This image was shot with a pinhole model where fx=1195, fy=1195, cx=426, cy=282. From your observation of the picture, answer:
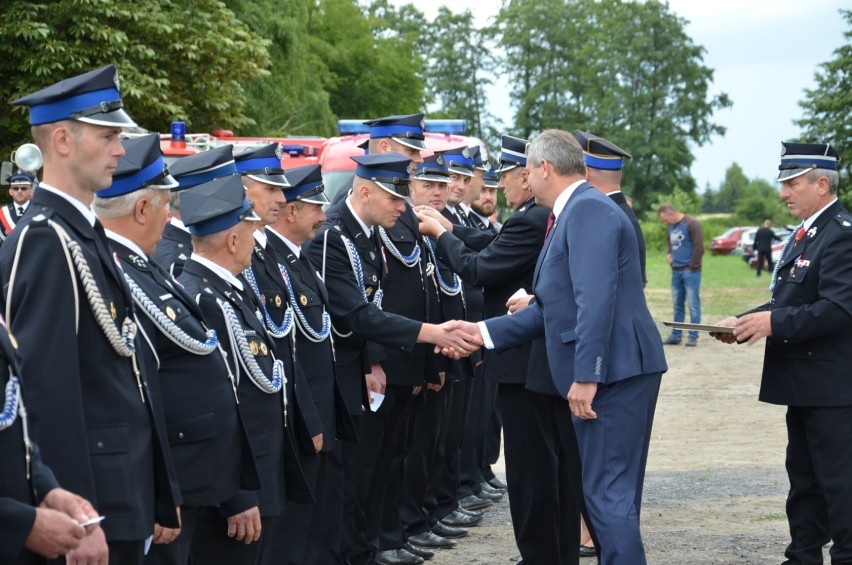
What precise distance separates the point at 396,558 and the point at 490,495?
224 cm

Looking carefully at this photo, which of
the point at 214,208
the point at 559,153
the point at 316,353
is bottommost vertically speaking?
the point at 316,353

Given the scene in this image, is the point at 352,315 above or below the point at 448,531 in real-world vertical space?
above

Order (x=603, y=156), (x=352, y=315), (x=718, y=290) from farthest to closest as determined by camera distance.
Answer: (x=718, y=290), (x=603, y=156), (x=352, y=315)

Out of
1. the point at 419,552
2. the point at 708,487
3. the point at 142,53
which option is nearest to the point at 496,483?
the point at 708,487

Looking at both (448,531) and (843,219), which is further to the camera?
(448,531)

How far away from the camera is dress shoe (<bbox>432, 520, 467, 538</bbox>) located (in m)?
8.23

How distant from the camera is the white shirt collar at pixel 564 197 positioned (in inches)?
238

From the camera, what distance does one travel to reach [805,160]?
275 inches

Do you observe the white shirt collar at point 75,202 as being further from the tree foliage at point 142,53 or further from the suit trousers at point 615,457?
the tree foliage at point 142,53

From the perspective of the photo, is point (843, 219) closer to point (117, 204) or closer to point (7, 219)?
point (117, 204)

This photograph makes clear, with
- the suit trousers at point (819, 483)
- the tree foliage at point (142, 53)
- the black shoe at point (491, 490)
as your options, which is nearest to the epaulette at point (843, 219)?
the suit trousers at point (819, 483)

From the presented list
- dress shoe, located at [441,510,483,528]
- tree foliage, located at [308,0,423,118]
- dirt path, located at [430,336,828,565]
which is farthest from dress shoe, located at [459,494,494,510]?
tree foliage, located at [308,0,423,118]

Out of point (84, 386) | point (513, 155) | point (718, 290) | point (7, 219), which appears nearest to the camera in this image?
point (84, 386)

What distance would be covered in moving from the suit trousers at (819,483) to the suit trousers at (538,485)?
1.29 meters
